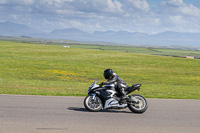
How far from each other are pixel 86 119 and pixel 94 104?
1.56 m

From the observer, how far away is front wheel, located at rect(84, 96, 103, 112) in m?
11.5

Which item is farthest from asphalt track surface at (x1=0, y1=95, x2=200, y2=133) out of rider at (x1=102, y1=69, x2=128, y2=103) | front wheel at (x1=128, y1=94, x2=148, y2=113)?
rider at (x1=102, y1=69, x2=128, y2=103)

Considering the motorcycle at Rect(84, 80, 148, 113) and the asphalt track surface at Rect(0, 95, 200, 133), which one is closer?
the asphalt track surface at Rect(0, 95, 200, 133)

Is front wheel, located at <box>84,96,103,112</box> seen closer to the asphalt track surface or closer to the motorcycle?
the motorcycle

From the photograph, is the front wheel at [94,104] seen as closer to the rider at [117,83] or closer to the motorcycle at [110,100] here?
the motorcycle at [110,100]

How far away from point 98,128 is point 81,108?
353cm

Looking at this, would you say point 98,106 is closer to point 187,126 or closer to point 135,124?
point 135,124

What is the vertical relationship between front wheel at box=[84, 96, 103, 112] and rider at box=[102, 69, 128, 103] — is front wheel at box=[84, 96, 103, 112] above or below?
below

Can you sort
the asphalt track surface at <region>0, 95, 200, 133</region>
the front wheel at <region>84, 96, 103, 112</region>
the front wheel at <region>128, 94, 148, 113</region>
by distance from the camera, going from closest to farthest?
the asphalt track surface at <region>0, 95, 200, 133</region> → the front wheel at <region>128, 94, 148, 113</region> → the front wheel at <region>84, 96, 103, 112</region>

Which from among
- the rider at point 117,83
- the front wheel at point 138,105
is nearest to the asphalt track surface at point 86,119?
the front wheel at point 138,105

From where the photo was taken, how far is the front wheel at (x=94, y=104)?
37.7ft

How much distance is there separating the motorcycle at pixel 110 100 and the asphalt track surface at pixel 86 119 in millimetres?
239

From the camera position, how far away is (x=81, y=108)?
12.2m

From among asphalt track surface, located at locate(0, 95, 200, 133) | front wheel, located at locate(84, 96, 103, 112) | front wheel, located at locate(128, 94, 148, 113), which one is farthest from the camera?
front wheel, located at locate(84, 96, 103, 112)
